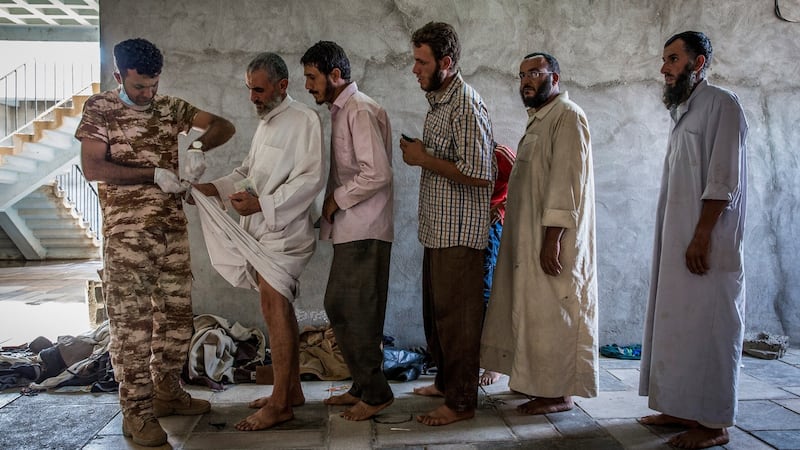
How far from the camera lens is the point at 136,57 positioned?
9.83 ft

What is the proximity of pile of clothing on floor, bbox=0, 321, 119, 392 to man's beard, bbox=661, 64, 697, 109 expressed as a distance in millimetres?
3550

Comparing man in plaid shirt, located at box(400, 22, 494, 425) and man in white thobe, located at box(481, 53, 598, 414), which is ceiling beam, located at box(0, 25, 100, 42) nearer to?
man in plaid shirt, located at box(400, 22, 494, 425)

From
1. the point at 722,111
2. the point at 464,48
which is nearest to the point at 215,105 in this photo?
the point at 464,48

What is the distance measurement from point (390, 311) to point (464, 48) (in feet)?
6.67

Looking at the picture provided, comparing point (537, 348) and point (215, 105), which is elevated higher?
point (215, 105)

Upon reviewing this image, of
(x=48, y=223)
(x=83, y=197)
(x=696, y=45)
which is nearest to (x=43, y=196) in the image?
(x=48, y=223)

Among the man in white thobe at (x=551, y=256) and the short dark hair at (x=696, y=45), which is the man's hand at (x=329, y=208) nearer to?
the man in white thobe at (x=551, y=256)

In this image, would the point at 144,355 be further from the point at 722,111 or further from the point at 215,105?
the point at 722,111

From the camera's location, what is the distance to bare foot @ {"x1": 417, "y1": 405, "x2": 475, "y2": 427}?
3.31m

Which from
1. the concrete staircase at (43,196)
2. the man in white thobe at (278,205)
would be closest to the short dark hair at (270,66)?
the man in white thobe at (278,205)

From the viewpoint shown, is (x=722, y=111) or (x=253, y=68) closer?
(x=722, y=111)

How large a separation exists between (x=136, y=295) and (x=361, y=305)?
43.4 inches

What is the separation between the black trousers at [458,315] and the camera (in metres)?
3.28

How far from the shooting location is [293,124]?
3270 millimetres
